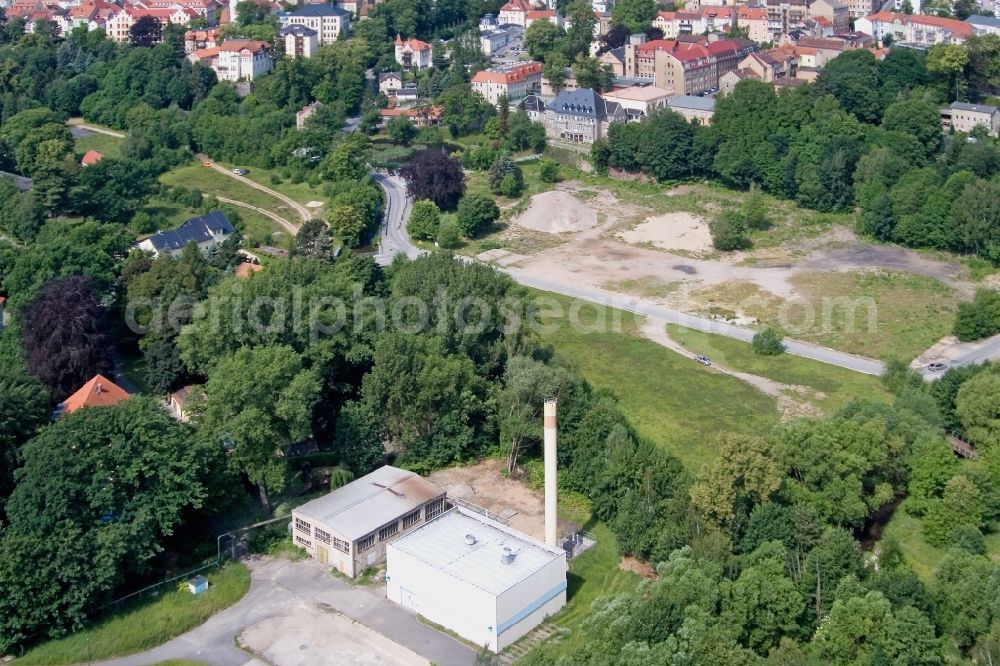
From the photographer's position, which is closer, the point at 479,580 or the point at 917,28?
the point at 479,580

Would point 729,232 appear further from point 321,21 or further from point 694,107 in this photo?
point 321,21

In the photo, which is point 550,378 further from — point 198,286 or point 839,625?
point 198,286

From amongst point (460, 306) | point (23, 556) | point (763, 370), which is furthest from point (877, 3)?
point (23, 556)

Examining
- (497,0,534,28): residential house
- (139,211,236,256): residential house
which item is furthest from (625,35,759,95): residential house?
(139,211,236,256): residential house

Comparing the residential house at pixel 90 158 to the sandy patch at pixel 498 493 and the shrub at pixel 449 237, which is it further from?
the sandy patch at pixel 498 493

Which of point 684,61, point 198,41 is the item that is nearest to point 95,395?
point 684,61

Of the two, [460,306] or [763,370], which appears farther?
[763,370]
